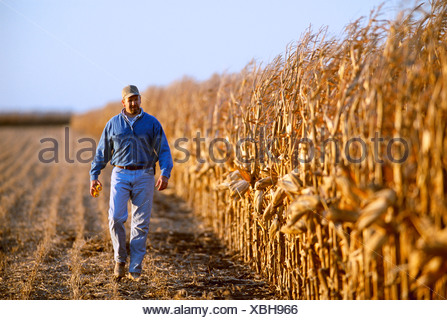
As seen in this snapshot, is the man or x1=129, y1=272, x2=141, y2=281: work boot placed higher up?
the man

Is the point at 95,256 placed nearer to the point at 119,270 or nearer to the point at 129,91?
the point at 119,270

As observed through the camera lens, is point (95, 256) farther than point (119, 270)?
Yes

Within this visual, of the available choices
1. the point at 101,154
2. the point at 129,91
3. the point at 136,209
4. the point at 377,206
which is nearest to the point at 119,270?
the point at 136,209

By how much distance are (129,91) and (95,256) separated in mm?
2277

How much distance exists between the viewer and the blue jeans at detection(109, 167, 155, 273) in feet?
15.0

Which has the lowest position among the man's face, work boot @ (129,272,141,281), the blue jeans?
work boot @ (129,272,141,281)

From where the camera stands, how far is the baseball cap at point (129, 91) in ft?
14.9

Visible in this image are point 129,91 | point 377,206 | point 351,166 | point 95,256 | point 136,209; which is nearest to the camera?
point 377,206

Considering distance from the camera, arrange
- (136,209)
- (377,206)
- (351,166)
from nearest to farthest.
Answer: (377,206) < (351,166) < (136,209)

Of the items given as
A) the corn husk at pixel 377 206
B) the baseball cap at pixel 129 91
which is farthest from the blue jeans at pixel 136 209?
the corn husk at pixel 377 206

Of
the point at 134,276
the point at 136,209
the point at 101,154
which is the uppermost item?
the point at 101,154

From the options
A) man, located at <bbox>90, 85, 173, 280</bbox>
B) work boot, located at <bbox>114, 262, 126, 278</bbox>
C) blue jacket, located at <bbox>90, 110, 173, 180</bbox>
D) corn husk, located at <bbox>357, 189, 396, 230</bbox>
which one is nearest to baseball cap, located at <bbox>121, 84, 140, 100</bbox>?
man, located at <bbox>90, 85, 173, 280</bbox>

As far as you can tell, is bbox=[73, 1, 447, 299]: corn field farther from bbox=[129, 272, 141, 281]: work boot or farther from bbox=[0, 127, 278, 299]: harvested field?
bbox=[129, 272, 141, 281]: work boot

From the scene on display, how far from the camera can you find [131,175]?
4594 millimetres
